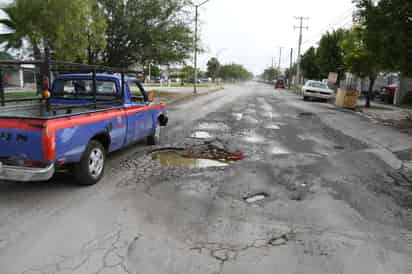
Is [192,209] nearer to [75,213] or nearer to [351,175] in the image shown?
[75,213]

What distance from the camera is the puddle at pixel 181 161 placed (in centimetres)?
659

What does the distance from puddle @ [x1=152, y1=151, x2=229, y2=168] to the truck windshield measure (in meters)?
1.61

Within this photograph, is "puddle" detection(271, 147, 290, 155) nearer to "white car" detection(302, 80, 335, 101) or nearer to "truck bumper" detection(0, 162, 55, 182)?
"truck bumper" detection(0, 162, 55, 182)

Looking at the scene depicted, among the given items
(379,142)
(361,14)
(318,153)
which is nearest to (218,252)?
(318,153)

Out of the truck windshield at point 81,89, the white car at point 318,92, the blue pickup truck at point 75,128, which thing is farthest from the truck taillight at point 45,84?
the white car at point 318,92

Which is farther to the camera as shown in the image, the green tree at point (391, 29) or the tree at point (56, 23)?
the tree at point (56, 23)

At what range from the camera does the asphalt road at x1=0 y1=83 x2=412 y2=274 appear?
128 inches

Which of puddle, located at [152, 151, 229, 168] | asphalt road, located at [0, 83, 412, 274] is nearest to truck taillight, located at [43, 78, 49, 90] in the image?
asphalt road, located at [0, 83, 412, 274]

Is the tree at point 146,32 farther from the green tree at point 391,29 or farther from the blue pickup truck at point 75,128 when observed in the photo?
the blue pickup truck at point 75,128

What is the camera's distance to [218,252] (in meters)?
3.41

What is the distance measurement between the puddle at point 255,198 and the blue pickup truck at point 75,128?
245 centimetres

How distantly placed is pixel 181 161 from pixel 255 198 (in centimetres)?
231

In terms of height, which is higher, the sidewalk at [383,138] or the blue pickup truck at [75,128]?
the blue pickup truck at [75,128]

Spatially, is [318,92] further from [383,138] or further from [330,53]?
[383,138]
